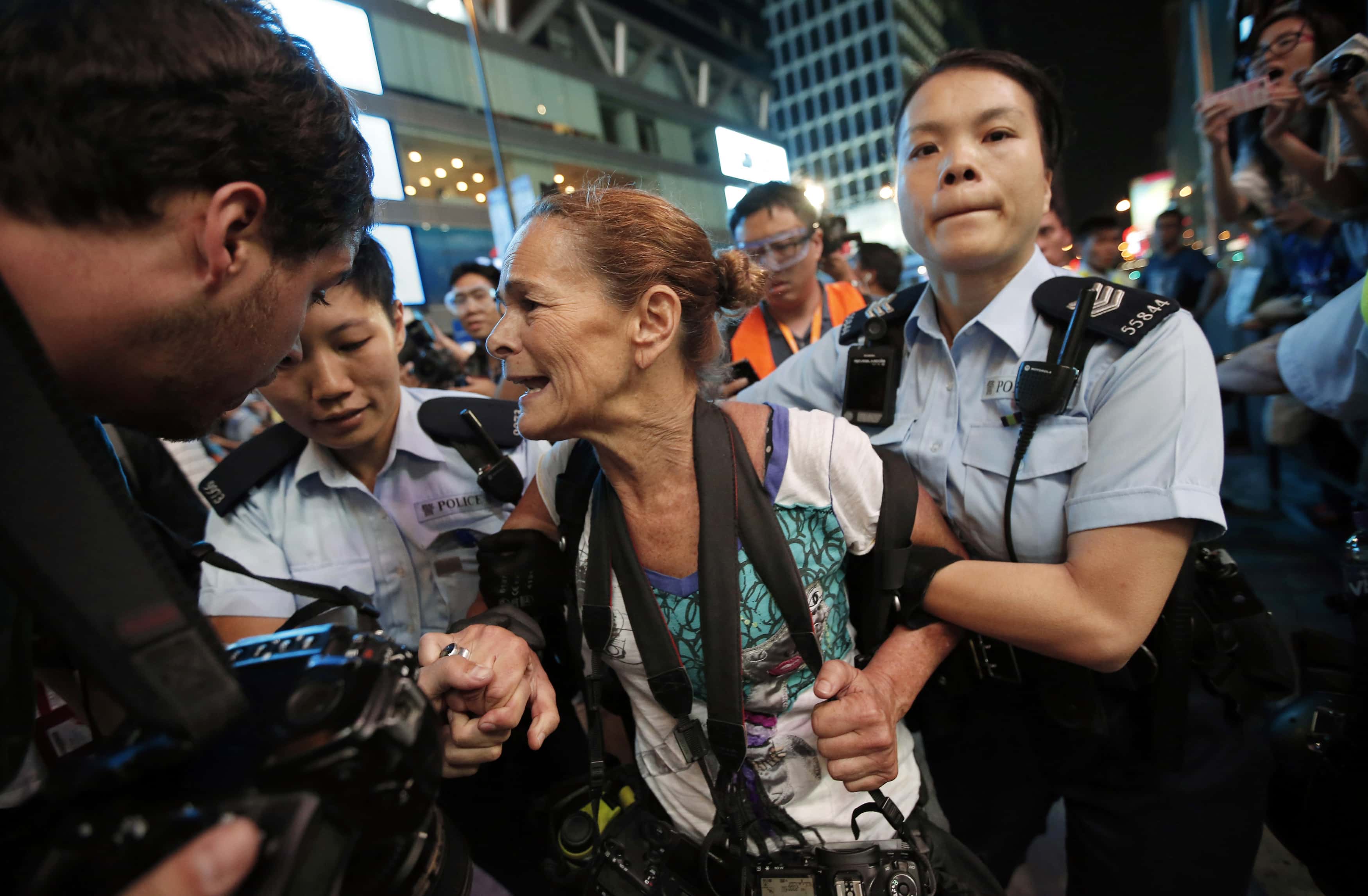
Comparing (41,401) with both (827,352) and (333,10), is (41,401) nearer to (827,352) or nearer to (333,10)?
(827,352)

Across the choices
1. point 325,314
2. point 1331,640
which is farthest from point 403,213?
point 1331,640

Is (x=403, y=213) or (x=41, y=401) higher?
(x=403, y=213)

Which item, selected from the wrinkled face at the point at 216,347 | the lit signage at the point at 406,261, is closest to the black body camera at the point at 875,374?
the wrinkled face at the point at 216,347

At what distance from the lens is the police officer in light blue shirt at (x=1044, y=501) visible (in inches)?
49.6

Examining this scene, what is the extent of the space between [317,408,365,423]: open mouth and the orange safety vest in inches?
89.5

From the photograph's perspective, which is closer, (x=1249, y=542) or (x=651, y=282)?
(x=651, y=282)

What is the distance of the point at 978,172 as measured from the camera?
4.91 ft

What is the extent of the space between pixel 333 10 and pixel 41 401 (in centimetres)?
1066

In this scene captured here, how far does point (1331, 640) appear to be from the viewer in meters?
1.66

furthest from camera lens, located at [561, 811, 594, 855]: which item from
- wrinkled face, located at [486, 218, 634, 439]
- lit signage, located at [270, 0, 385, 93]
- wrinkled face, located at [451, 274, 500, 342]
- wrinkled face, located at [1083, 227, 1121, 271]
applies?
lit signage, located at [270, 0, 385, 93]

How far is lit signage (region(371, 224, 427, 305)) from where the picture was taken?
9539 mm

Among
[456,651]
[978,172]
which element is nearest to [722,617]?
[456,651]

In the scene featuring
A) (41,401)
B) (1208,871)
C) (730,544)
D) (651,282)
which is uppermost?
(651,282)

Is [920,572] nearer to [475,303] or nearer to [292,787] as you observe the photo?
[292,787]
